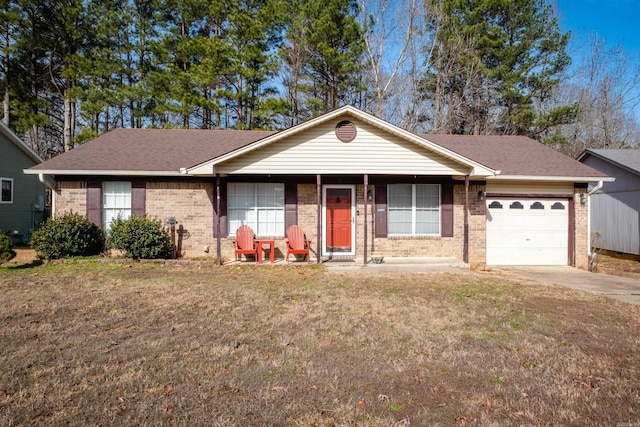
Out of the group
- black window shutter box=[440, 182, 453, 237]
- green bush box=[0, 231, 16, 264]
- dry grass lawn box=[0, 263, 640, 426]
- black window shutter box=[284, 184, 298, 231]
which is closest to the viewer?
dry grass lawn box=[0, 263, 640, 426]

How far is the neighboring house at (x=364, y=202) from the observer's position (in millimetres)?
10461

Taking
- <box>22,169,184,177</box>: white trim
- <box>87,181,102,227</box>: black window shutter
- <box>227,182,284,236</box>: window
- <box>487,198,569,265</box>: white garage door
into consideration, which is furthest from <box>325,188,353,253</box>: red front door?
<box>87,181,102,227</box>: black window shutter

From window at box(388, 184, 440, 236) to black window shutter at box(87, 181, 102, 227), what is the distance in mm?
8670

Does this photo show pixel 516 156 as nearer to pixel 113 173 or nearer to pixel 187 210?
pixel 187 210

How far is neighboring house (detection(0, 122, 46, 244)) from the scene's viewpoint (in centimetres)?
1555

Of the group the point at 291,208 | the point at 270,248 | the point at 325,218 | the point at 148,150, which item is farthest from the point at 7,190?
the point at 325,218

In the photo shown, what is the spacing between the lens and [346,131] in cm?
1033

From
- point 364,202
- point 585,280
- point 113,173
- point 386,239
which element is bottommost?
point 585,280

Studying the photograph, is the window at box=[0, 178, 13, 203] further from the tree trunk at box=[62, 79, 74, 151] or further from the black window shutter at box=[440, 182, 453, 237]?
the black window shutter at box=[440, 182, 453, 237]

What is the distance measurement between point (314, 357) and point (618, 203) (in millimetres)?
15717

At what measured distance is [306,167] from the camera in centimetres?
1023

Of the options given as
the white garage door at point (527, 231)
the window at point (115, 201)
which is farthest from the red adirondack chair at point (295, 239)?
the white garage door at point (527, 231)

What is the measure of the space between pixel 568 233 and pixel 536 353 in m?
8.94

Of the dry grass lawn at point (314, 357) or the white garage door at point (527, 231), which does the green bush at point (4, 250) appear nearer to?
the dry grass lawn at point (314, 357)
